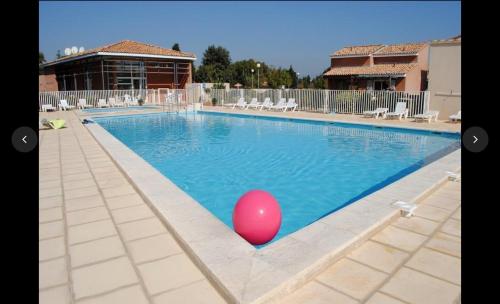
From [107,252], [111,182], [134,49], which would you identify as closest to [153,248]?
[107,252]

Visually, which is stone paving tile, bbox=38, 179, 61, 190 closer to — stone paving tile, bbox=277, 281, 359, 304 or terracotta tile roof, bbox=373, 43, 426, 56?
stone paving tile, bbox=277, 281, 359, 304

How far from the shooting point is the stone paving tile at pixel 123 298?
89.8 inches

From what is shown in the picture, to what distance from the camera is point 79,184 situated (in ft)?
16.5

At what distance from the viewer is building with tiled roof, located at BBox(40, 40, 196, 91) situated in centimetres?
2478

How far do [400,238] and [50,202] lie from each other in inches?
157

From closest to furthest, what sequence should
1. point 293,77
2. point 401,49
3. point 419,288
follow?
point 419,288 → point 401,49 → point 293,77

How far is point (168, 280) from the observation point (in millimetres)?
2506

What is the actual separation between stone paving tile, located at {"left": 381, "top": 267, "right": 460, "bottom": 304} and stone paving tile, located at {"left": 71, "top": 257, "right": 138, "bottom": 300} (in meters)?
1.84

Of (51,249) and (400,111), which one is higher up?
(400,111)

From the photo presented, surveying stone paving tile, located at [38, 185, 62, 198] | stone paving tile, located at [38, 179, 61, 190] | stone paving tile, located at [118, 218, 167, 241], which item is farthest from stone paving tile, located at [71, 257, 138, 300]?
stone paving tile, located at [38, 179, 61, 190]

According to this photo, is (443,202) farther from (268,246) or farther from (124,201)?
(124,201)

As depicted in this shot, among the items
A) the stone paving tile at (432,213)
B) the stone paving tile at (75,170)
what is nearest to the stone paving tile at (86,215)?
the stone paving tile at (75,170)
